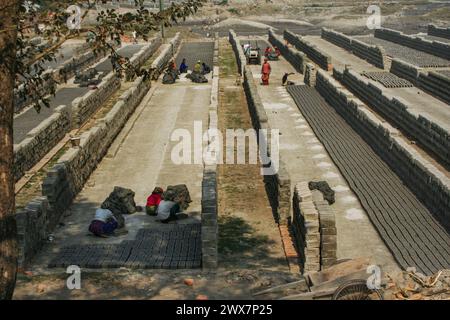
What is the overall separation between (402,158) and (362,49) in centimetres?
2624

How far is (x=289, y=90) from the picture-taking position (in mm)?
30078

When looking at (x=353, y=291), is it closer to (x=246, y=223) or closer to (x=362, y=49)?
(x=246, y=223)

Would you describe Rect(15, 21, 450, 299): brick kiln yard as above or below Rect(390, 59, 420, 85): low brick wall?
below

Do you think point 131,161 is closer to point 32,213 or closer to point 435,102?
point 32,213

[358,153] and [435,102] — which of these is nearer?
[358,153]

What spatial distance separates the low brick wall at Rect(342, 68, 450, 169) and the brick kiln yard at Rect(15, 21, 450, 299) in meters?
0.07

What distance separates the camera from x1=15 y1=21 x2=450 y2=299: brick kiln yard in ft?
35.8

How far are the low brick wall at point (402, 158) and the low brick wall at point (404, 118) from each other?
1413 mm

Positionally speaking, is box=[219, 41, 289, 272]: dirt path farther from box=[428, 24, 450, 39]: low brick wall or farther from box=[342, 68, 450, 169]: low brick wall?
box=[428, 24, 450, 39]: low brick wall

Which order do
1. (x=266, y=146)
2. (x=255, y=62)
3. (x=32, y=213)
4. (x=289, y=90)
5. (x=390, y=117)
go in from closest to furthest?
1. (x=32, y=213)
2. (x=266, y=146)
3. (x=390, y=117)
4. (x=289, y=90)
5. (x=255, y=62)

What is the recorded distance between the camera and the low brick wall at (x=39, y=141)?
17694 millimetres

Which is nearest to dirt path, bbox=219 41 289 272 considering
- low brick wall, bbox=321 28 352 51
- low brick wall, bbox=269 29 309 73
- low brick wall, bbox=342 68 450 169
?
low brick wall, bbox=342 68 450 169
